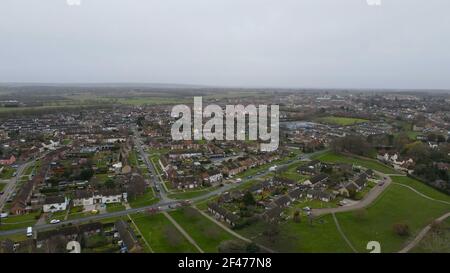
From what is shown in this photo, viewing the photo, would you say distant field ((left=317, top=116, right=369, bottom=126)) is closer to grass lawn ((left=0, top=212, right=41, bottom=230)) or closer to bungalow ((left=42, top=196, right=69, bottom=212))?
bungalow ((left=42, top=196, right=69, bottom=212))

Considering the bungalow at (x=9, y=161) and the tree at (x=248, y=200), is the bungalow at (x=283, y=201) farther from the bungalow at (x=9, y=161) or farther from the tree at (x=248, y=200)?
the bungalow at (x=9, y=161)

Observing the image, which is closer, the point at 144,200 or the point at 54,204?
the point at 54,204

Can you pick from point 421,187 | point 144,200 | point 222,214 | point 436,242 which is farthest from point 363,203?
point 144,200

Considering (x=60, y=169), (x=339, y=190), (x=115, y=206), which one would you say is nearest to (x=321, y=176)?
(x=339, y=190)

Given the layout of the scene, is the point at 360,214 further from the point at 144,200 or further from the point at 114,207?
the point at 114,207

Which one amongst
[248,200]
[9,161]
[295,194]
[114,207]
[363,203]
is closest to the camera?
[114,207]
